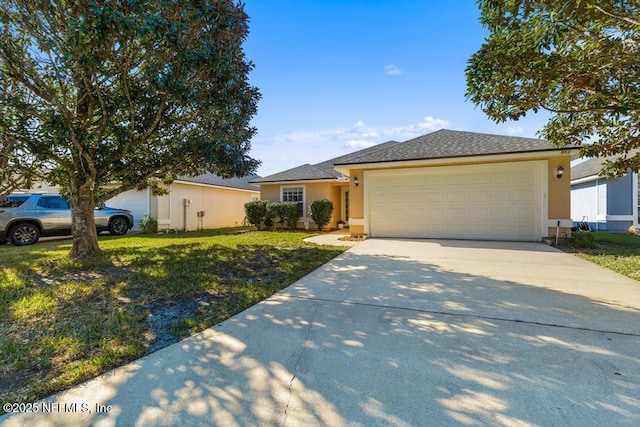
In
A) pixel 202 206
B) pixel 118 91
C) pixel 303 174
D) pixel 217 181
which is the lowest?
pixel 202 206

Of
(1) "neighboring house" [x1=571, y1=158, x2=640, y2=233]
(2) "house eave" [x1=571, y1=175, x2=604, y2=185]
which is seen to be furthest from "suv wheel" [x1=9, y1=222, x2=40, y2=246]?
(2) "house eave" [x1=571, y1=175, x2=604, y2=185]

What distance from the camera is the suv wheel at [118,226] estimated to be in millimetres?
12180

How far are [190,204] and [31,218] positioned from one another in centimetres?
583

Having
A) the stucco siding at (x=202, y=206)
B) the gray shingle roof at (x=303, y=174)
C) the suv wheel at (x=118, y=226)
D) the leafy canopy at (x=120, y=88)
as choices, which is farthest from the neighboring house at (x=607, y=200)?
the suv wheel at (x=118, y=226)

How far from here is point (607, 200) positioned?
1297 cm

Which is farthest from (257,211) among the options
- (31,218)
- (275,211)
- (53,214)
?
(31,218)

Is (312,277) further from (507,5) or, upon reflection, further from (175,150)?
(507,5)

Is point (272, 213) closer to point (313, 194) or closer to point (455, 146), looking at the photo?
point (313, 194)

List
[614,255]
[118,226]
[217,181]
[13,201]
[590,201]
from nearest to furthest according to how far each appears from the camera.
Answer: [614,255] < [13,201] < [118,226] < [590,201] < [217,181]

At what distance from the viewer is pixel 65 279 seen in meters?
4.89

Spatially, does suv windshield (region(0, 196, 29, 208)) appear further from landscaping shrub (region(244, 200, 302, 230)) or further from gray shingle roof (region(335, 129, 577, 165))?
gray shingle roof (region(335, 129, 577, 165))

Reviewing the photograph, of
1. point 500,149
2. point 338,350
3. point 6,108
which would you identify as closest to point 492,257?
point 500,149

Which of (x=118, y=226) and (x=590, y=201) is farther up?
(x=590, y=201)

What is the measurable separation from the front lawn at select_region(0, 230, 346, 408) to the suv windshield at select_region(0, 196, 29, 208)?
3414 mm
